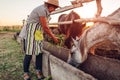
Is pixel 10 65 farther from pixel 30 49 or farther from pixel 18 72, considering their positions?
pixel 30 49

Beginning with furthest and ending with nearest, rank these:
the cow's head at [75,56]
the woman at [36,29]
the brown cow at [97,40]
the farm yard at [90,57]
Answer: the woman at [36,29], the cow's head at [75,56], the brown cow at [97,40], the farm yard at [90,57]

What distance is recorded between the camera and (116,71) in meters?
3.36

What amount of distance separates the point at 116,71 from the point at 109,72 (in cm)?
18

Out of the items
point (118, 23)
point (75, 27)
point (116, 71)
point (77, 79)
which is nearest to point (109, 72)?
point (116, 71)

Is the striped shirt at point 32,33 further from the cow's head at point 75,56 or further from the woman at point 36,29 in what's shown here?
the cow's head at point 75,56

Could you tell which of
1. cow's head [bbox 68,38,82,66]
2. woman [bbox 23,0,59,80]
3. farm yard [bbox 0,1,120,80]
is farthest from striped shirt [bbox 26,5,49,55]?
cow's head [bbox 68,38,82,66]

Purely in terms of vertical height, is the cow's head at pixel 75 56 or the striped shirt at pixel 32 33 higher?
the striped shirt at pixel 32 33

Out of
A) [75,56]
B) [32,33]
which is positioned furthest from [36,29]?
[75,56]

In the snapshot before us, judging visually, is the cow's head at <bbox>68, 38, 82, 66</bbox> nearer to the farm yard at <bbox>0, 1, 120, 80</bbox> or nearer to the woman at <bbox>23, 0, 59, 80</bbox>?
the farm yard at <bbox>0, 1, 120, 80</bbox>

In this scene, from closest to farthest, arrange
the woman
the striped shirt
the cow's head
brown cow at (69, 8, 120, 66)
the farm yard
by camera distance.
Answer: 1. the farm yard
2. brown cow at (69, 8, 120, 66)
3. the cow's head
4. the woman
5. the striped shirt

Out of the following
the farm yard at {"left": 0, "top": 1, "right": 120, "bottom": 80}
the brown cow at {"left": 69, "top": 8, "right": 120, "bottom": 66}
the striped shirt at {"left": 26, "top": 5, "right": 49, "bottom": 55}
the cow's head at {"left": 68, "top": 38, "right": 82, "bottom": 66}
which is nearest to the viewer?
the farm yard at {"left": 0, "top": 1, "right": 120, "bottom": 80}

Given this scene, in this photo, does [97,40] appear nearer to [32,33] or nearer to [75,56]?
[75,56]

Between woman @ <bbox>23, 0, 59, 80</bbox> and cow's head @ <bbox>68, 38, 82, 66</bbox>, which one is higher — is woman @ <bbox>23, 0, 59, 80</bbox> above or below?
above

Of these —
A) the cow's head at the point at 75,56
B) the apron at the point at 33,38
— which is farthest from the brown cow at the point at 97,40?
the apron at the point at 33,38
